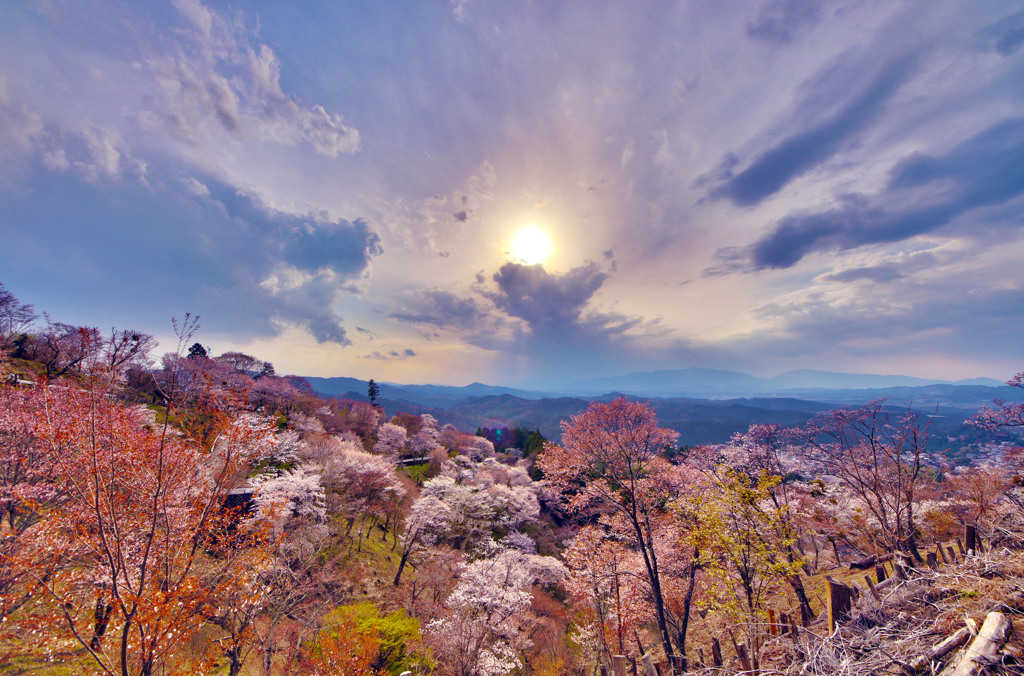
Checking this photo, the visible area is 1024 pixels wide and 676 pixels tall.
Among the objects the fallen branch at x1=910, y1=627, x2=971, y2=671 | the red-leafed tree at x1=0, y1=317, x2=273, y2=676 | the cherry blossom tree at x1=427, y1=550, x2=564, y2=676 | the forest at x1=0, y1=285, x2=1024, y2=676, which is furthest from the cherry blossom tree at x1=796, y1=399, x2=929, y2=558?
the red-leafed tree at x1=0, y1=317, x2=273, y2=676

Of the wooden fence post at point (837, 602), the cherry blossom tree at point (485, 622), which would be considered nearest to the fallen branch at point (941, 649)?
the wooden fence post at point (837, 602)

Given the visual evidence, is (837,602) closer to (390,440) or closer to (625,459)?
(625,459)

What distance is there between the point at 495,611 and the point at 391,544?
16.1m

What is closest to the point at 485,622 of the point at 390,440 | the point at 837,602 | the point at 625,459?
the point at 625,459

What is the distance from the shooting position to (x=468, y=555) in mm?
30188

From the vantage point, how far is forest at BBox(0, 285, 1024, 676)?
22.7 ft

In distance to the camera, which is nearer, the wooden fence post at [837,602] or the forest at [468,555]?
the wooden fence post at [837,602]

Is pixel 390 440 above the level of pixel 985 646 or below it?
below

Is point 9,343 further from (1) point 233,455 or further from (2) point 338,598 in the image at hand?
(1) point 233,455

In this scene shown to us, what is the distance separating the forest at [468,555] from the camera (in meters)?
6.93

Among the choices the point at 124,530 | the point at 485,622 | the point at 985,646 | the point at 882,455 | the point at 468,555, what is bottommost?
the point at 468,555

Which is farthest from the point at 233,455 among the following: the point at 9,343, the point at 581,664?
the point at 9,343

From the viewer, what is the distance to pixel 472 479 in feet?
157

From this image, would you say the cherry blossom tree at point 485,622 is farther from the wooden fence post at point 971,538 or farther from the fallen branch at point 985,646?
the fallen branch at point 985,646
